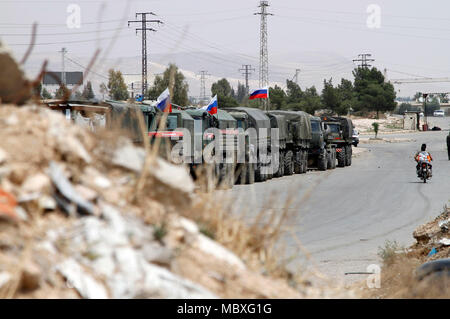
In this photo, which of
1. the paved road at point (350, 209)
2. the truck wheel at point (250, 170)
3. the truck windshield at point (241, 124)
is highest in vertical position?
the truck windshield at point (241, 124)

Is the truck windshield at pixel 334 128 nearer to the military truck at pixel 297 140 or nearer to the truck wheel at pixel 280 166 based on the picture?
the military truck at pixel 297 140

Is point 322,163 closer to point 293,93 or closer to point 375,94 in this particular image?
point 375,94

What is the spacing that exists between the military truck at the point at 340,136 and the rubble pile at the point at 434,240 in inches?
1149

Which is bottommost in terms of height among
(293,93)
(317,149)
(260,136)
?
(317,149)

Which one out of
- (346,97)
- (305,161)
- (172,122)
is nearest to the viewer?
(172,122)

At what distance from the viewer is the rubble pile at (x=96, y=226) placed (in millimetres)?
4336

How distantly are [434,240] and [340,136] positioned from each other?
3204cm

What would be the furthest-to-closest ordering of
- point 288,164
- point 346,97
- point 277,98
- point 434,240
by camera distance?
1. point 346,97
2. point 277,98
3. point 288,164
4. point 434,240

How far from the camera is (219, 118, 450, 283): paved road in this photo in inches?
319

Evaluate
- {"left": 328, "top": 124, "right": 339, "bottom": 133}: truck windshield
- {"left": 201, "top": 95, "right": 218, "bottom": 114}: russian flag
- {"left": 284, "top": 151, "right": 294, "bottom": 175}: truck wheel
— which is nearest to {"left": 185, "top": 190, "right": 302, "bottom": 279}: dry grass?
{"left": 201, "top": 95, "right": 218, "bottom": 114}: russian flag

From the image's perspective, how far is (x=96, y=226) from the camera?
15.0 feet

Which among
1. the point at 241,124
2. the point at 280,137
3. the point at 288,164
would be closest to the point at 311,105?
the point at 288,164

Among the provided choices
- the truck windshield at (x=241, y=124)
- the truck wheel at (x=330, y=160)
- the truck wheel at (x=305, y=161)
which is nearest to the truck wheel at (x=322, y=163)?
the truck wheel at (x=330, y=160)

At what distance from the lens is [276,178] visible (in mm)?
33469
